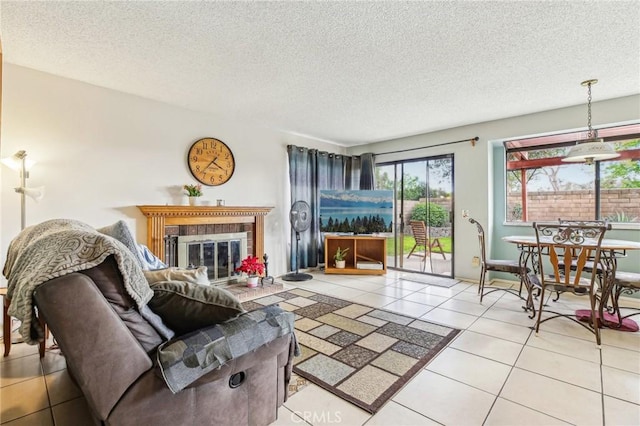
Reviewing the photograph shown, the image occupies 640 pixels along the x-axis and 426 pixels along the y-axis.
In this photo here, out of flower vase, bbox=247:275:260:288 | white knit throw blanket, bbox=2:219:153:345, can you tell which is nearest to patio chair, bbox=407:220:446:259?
flower vase, bbox=247:275:260:288

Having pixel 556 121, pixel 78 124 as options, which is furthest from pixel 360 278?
pixel 78 124

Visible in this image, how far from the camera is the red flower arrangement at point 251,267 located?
3879mm

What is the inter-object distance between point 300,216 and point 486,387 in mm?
3387

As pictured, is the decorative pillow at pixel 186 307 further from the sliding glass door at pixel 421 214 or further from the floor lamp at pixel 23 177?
the sliding glass door at pixel 421 214

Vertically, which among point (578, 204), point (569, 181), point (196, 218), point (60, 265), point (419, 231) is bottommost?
point (419, 231)

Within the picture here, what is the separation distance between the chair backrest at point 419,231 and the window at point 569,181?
1.22 meters

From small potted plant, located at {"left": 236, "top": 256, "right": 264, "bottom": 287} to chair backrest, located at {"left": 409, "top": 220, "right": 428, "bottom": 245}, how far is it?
269 centimetres

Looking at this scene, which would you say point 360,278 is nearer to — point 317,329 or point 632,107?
point 317,329

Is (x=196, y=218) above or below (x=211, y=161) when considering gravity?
below

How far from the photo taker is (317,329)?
2717mm

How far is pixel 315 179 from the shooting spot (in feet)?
17.2

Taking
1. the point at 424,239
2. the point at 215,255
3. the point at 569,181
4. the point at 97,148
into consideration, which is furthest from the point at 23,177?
the point at 569,181

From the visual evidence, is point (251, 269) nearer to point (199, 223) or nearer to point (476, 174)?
point (199, 223)

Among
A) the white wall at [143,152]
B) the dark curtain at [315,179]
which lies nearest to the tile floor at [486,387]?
the white wall at [143,152]
